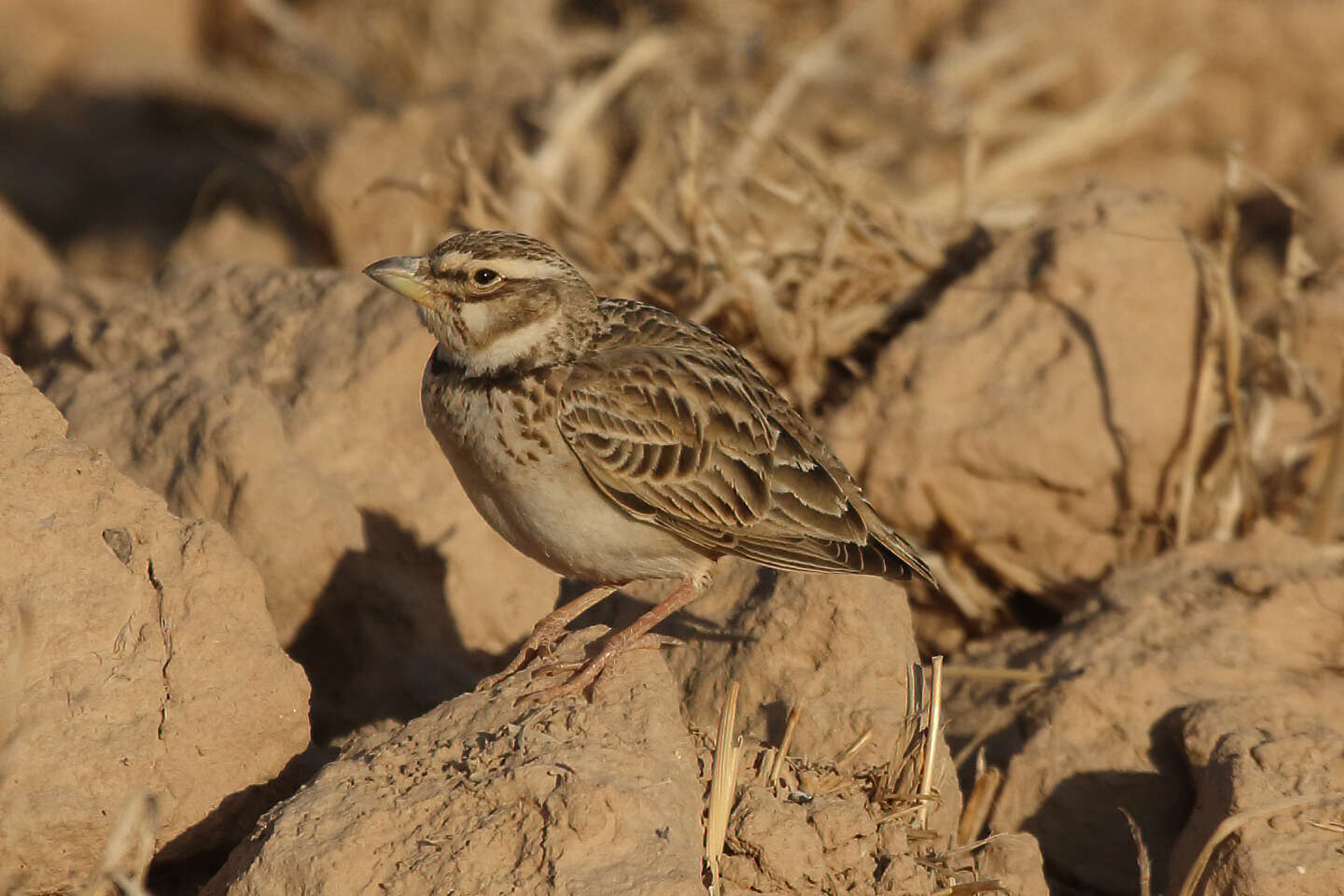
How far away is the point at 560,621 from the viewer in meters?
5.77

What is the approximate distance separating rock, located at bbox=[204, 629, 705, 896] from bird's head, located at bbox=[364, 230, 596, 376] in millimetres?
1457

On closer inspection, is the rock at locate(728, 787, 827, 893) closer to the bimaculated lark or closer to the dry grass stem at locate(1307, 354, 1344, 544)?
the bimaculated lark

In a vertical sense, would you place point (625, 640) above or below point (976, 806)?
above

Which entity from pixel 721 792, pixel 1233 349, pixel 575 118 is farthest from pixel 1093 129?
pixel 721 792

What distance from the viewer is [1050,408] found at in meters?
7.39

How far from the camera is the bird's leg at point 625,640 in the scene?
16.0ft

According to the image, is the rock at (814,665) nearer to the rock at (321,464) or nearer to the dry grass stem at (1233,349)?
the rock at (321,464)

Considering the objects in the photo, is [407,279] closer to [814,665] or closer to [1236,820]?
[814,665]

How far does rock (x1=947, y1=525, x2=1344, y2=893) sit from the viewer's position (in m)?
5.74

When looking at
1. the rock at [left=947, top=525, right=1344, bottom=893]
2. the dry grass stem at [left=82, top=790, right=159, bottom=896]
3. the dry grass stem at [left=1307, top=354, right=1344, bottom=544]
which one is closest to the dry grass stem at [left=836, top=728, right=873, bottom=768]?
the rock at [left=947, top=525, right=1344, bottom=893]

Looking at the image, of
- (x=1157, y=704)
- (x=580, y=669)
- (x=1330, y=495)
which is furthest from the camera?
(x=1330, y=495)

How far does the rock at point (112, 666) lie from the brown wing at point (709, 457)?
130cm

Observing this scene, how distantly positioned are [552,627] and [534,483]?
2.19 feet

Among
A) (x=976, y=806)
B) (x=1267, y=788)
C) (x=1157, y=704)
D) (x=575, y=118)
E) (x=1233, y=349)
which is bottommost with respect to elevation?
(x=976, y=806)
